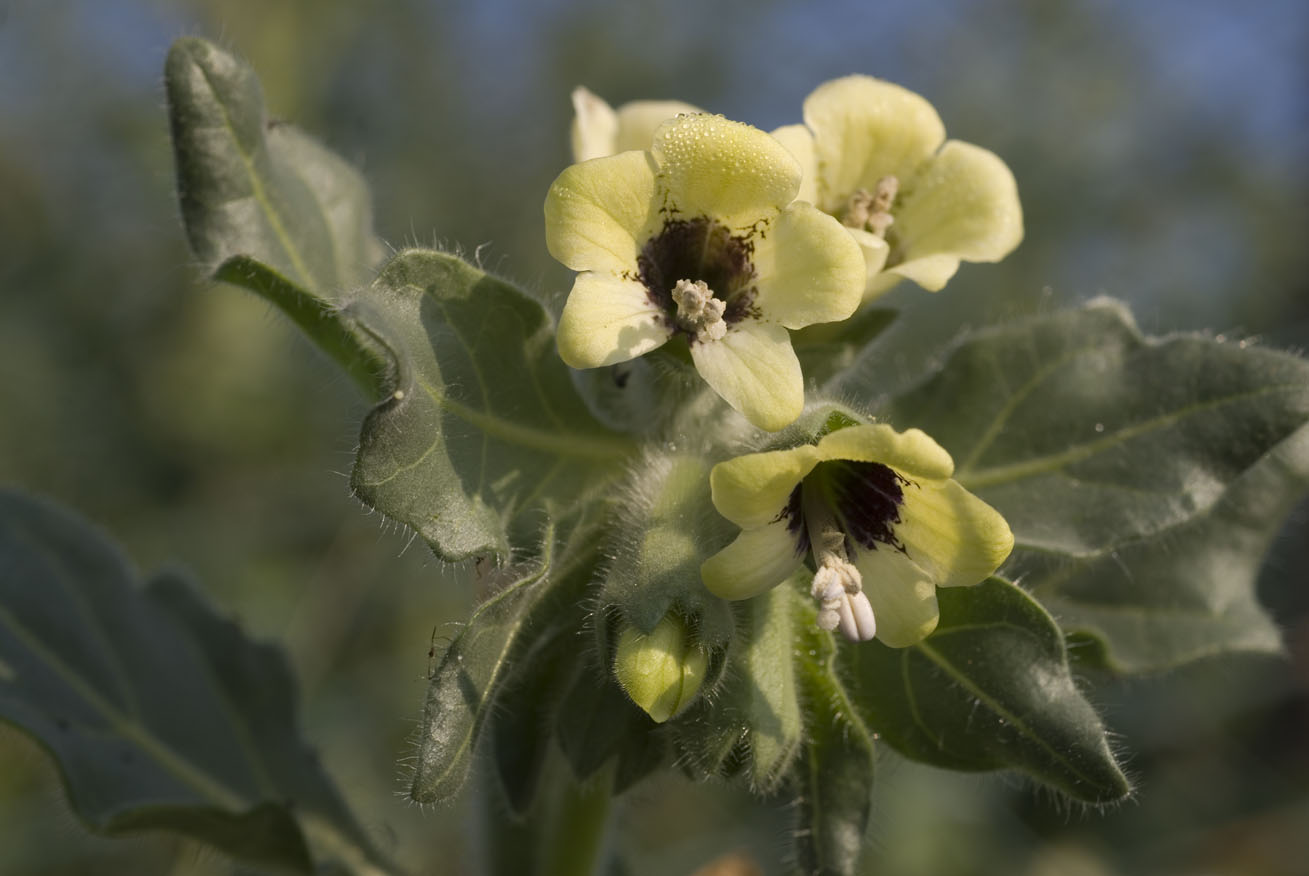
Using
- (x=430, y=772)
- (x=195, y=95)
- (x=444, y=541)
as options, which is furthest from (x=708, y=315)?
(x=195, y=95)

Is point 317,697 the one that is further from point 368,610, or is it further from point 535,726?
point 535,726

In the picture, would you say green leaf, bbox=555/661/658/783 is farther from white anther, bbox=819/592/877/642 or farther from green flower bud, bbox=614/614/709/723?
white anther, bbox=819/592/877/642

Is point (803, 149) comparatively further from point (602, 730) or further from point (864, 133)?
point (602, 730)

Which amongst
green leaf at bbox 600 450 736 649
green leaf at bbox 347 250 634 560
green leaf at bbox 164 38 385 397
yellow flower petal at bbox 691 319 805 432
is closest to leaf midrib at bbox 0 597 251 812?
green leaf at bbox 164 38 385 397

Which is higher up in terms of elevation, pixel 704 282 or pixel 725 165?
pixel 725 165

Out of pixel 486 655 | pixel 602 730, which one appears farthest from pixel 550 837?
pixel 486 655
